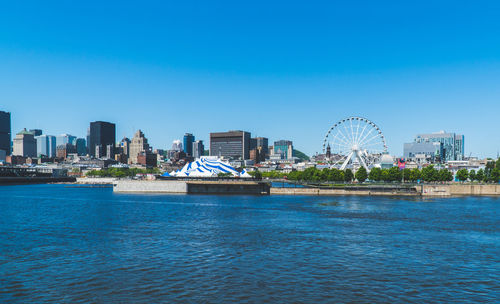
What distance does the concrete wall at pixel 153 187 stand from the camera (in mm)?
122250

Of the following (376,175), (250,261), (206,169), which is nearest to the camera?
(250,261)

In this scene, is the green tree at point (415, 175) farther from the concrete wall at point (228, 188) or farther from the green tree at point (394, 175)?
the concrete wall at point (228, 188)

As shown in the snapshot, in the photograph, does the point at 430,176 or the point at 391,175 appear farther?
the point at 430,176

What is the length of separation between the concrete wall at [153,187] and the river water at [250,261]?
64.3 metres

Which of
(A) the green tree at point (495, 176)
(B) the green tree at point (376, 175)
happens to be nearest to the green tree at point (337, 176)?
(B) the green tree at point (376, 175)

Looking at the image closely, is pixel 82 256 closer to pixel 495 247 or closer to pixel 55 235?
pixel 55 235

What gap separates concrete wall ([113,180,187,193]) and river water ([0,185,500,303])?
64.3 meters

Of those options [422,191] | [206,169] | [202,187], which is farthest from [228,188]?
[422,191]

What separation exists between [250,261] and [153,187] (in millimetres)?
95471

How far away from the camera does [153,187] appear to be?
12419 cm

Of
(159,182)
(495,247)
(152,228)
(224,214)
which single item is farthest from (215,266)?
(159,182)

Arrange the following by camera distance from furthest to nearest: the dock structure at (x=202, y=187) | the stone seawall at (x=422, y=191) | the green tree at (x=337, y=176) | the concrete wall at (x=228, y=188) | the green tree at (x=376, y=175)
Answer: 1. the green tree at (x=376, y=175)
2. the green tree at (x=337, y=176)
3. the dock structure at (x=202, y=187)
4. the concrete wall at (x=228, y=188)
5. the stone seawall at (x=422, y=191)

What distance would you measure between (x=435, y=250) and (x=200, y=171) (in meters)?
100

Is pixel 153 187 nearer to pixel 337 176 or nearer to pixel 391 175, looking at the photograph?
pixel 337 176
